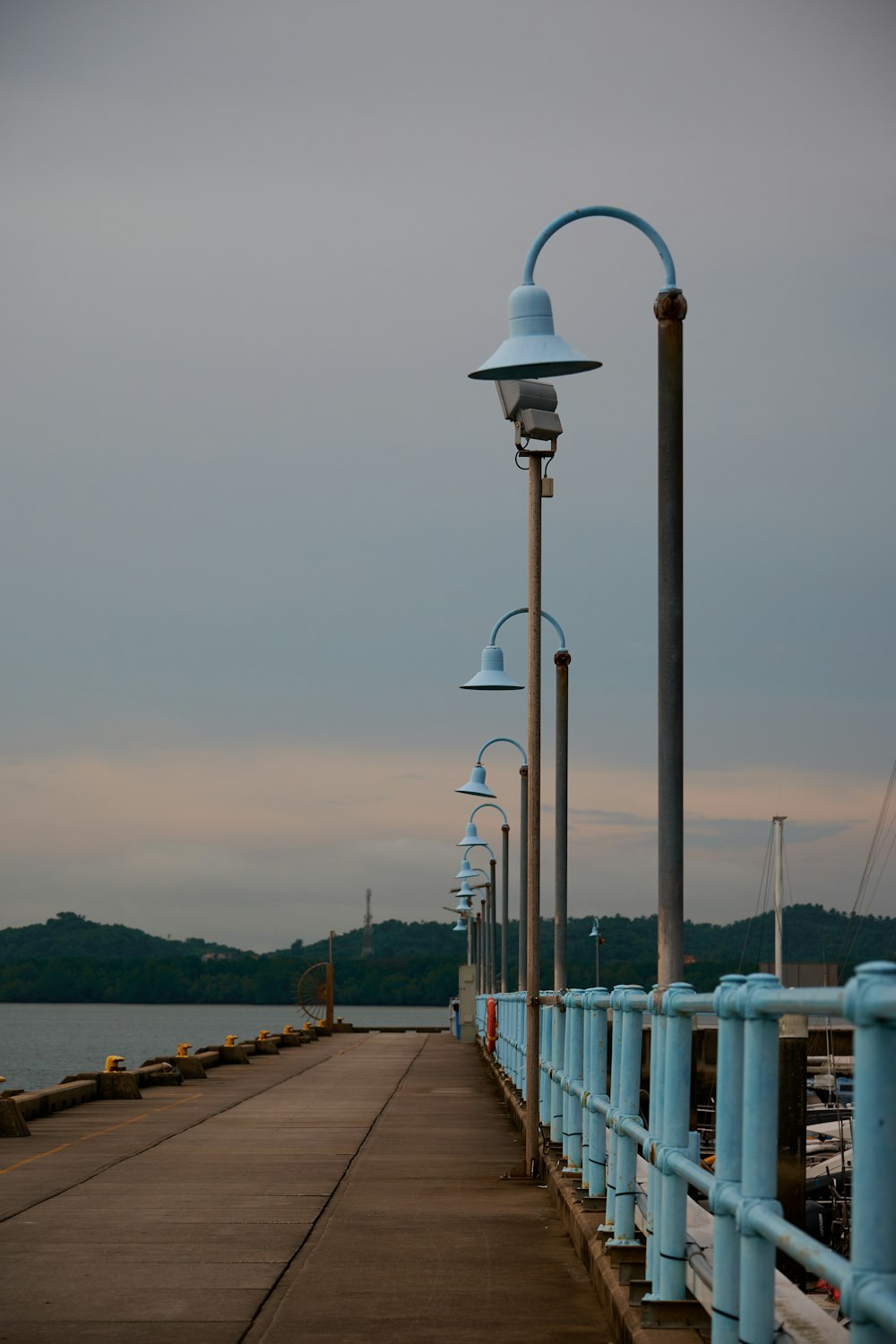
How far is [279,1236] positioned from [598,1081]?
2.73 m

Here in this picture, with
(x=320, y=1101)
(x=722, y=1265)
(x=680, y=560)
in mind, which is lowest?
(x=320, y=1101)

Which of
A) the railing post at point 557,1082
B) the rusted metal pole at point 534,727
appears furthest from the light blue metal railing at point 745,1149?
the rusted metal pole at point 534,727

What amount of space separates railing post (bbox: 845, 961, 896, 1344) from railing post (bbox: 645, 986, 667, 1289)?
2.84 m

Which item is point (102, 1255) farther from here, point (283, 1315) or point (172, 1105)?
point (172, 1105)

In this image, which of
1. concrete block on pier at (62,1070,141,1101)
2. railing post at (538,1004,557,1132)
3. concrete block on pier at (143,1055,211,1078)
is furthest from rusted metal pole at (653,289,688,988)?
concrete block on pier at (143,1055,211,1078)

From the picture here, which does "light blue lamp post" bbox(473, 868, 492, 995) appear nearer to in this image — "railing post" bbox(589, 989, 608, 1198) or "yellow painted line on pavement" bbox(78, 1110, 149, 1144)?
"yellow painted line on pavement" bbox(78, 1110, 149, 1144)

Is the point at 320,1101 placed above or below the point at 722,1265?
below

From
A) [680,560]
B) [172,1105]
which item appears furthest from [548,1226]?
[172,1105]

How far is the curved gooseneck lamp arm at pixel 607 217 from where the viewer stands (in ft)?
32.8

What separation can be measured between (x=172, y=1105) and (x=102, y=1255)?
1499 cm

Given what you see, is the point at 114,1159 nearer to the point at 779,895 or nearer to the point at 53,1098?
the point at 53,1098

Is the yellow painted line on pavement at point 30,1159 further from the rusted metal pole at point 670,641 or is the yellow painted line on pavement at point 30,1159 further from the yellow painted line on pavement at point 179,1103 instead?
the rusted metal pole at point 670,641

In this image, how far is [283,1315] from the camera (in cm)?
832

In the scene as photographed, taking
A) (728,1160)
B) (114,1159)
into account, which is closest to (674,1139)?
(728,1160)
